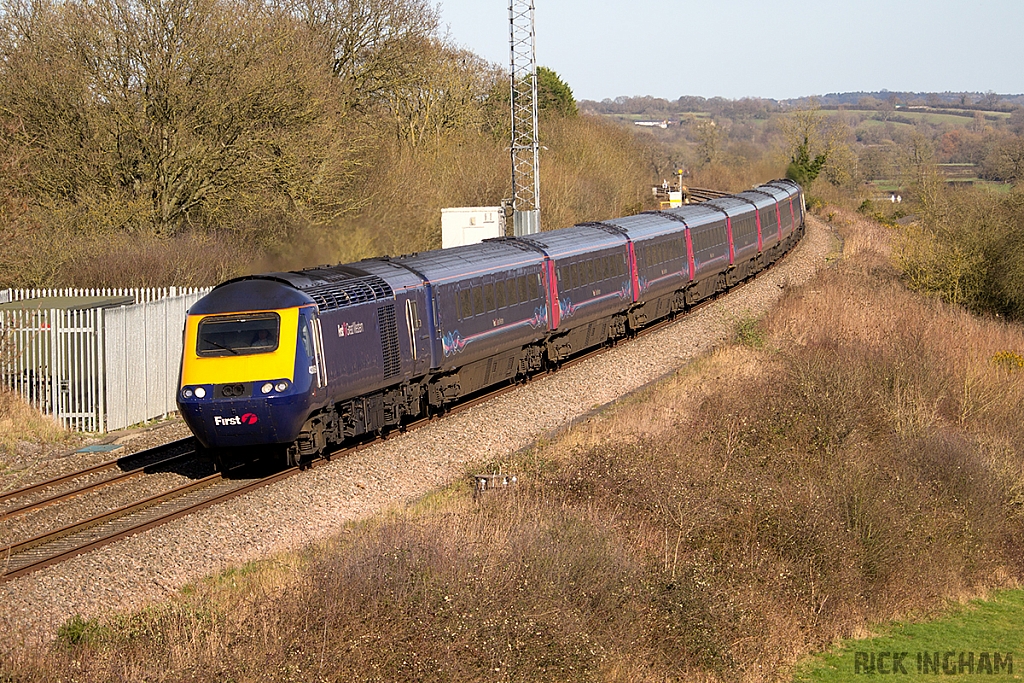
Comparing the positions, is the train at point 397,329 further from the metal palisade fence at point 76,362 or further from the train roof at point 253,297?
the metal palisade fence at point 76,362

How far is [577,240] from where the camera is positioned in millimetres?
25047

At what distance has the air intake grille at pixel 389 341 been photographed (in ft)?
55.6

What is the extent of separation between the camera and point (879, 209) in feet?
236

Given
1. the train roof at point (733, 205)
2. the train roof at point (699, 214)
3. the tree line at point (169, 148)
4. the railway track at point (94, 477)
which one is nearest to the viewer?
the railway track at point (94, 477)

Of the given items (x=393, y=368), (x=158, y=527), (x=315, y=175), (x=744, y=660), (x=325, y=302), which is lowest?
(x=744, y=660)

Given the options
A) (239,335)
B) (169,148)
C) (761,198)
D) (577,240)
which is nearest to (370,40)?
(761,198)

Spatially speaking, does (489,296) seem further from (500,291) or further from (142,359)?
(142,359)

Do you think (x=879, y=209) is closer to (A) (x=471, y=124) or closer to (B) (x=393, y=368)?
(A) (x=471, y=124)

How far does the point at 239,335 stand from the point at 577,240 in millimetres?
11456

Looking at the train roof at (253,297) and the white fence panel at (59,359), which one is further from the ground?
the train roof at (253,297)

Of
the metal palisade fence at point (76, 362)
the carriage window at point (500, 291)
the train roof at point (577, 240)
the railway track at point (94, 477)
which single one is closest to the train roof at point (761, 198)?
the train roof at point (577, 240)

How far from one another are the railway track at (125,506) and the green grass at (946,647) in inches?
290

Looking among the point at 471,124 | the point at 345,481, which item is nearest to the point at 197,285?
the point at 345,481

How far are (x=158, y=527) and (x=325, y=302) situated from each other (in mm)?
4022
